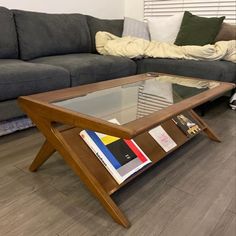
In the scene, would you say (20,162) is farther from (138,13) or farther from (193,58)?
(138,13)

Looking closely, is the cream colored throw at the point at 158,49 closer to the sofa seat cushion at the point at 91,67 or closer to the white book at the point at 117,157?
the sofa seat cushion at the point at 91,67

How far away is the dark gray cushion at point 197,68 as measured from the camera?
Result: 208 centimetres

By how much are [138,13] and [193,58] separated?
4.66 feet

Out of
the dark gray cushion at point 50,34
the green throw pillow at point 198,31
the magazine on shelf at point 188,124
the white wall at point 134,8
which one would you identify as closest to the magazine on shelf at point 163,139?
the magazine on shelf at point 188,124

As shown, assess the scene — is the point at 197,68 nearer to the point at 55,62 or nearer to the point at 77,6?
the point at 55,62

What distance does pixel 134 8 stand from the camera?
133 inches

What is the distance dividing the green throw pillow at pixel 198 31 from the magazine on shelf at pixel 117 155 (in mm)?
1679

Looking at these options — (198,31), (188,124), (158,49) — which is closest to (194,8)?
(198,31)

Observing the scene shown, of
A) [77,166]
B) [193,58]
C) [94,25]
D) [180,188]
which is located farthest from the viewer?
[94,25]

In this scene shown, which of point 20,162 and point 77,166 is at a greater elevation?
point 77,166

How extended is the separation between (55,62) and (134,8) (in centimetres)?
191

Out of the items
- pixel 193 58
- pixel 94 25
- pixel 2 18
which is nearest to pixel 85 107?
pixel 2 18

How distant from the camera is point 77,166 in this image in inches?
39.0

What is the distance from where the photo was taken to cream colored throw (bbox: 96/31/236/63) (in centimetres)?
222
